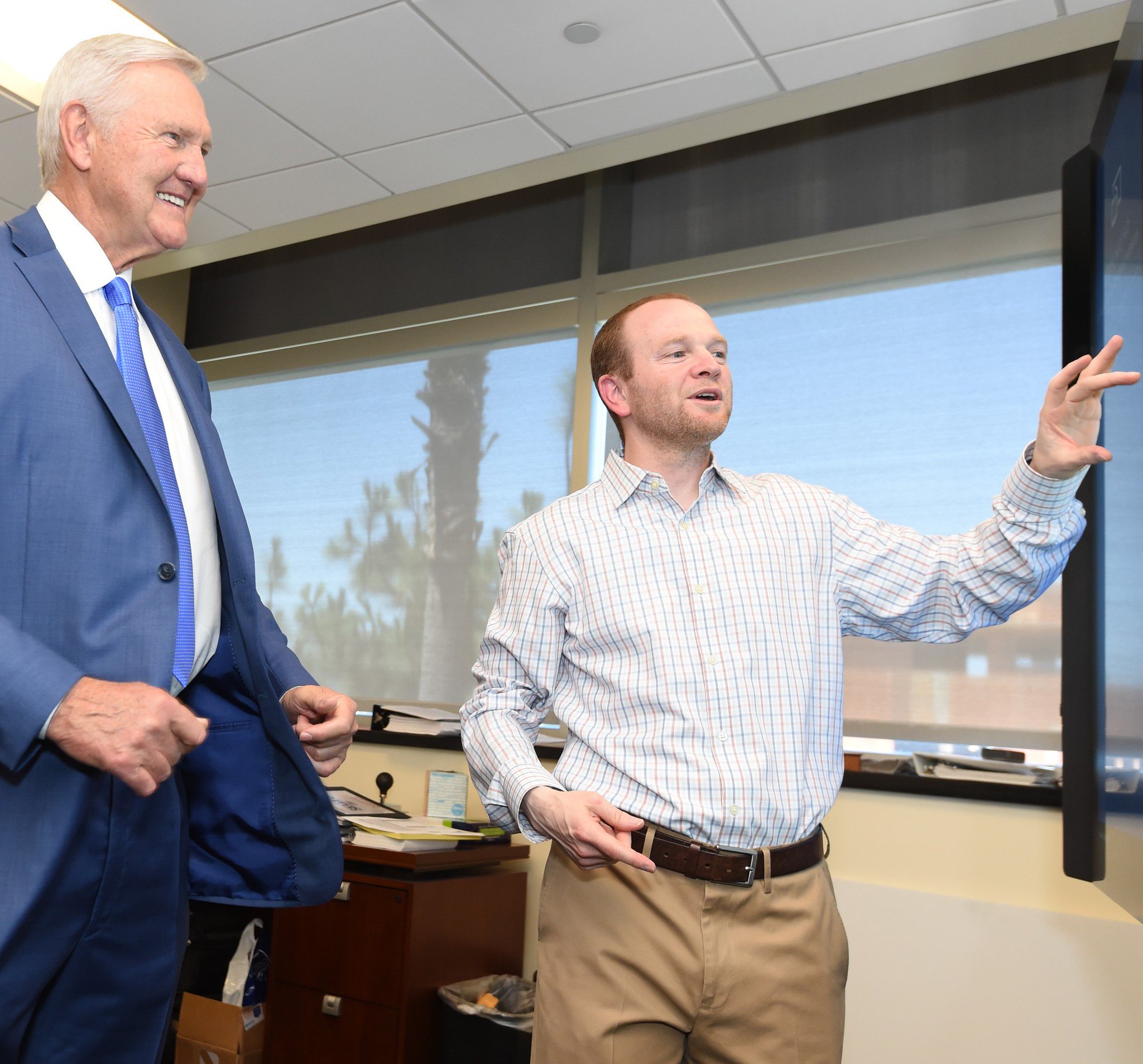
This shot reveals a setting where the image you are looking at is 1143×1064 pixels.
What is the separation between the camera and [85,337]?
1.10 m

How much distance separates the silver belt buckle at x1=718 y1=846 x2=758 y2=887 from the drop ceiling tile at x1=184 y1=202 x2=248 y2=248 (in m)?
3.10

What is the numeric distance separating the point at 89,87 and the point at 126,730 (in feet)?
2.56

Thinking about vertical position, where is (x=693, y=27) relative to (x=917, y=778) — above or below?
above

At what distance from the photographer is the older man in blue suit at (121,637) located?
3.26ft

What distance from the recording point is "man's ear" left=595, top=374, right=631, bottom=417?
1795mm

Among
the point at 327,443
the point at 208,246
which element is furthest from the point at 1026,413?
the point at 208,246

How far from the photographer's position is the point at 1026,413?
110 inches

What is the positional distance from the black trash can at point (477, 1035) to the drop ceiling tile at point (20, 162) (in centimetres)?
271

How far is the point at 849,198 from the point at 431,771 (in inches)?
87.1

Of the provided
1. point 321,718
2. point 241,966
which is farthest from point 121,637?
point 241,966

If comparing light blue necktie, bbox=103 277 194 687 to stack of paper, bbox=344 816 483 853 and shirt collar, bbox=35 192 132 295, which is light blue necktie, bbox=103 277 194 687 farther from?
stack of paper, bbox=344 816 483 853

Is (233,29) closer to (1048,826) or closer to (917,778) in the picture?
(917,778)

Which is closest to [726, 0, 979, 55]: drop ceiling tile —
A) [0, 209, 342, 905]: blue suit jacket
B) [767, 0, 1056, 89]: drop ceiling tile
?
[767, 0, 1056, 89]: drop ceiling tile

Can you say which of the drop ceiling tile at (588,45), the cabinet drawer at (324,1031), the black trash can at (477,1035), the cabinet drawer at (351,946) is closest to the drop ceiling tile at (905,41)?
the drop ceiling tile at (588,45)
